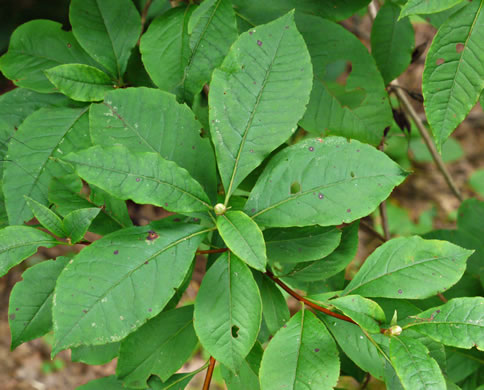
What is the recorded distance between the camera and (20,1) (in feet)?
6.79

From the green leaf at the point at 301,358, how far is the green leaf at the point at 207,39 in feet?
1.95

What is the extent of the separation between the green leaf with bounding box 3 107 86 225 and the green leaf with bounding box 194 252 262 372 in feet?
1.54

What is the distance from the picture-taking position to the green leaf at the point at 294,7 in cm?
120

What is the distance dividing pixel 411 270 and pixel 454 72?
1.48 ft

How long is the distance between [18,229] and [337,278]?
0.88 meters

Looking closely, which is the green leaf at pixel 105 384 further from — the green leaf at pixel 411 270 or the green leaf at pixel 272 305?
the green leaf at pixel 411 270

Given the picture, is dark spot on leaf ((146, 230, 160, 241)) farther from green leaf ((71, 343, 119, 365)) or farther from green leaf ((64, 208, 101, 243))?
green leaf ((71, 343, 119, 365))

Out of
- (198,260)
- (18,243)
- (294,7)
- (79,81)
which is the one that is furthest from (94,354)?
(198,260)

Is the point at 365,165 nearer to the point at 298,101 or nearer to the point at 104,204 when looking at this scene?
the point at 298,101

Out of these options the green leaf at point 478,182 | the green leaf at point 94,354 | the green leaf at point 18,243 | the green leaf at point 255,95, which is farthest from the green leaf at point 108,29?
the green leaf at point 478,182

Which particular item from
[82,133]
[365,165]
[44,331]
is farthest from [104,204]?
[365,165]

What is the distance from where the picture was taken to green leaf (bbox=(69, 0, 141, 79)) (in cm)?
119

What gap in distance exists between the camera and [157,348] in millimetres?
1111

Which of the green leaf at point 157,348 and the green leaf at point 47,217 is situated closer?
the green leaf at point 47,217
